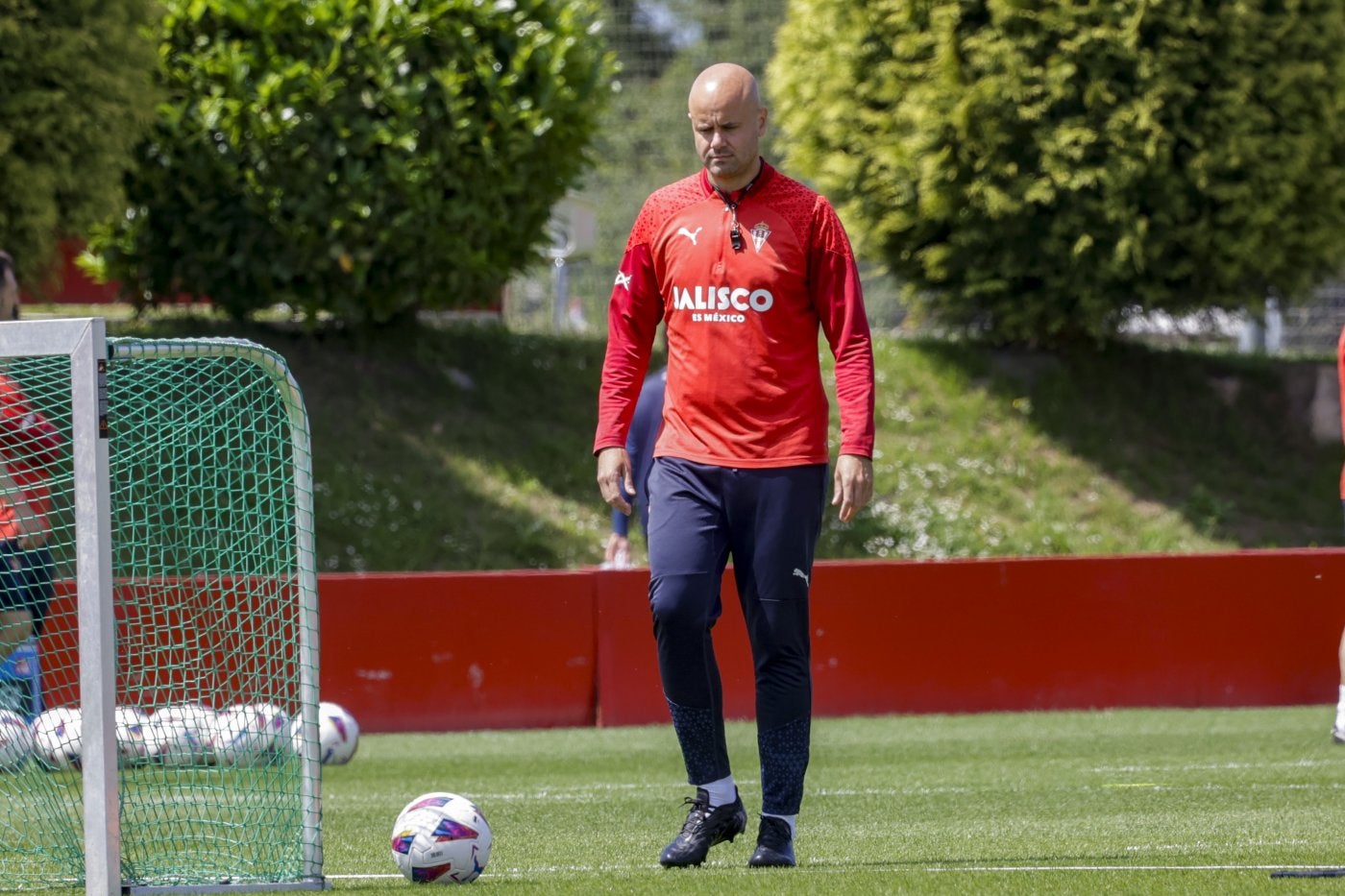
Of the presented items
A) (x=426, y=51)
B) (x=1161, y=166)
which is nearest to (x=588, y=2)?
(x=426, y=51)

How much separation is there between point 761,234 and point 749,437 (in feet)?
1.89

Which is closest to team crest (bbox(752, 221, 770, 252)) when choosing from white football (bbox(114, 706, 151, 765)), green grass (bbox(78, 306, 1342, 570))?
white football (bbox(114, 706, 151, 765))

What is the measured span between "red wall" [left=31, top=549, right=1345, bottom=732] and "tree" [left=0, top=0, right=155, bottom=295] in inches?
199

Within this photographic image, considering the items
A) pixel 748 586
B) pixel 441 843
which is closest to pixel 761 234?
pixel 748 586

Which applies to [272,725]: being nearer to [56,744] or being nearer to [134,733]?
[134,733]

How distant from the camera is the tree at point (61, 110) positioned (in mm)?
13727

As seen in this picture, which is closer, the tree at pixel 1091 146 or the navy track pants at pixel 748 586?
the navy track pants at pixel 748 586

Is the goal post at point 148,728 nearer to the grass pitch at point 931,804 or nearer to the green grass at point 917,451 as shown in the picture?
the grass pitch at point 931,804

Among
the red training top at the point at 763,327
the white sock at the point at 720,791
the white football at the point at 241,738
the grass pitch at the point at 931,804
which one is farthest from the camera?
the white football at the point at 241,738

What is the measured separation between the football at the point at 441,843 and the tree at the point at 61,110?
9938mm

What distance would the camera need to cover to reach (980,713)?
10938mm

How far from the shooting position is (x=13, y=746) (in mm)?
5992

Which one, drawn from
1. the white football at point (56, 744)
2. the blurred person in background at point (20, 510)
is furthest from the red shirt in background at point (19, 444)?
the white football at point (56, 744)

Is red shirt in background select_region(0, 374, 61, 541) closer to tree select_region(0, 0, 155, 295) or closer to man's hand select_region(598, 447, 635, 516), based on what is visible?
man's hand select_region(598, 447, 635, 516)
